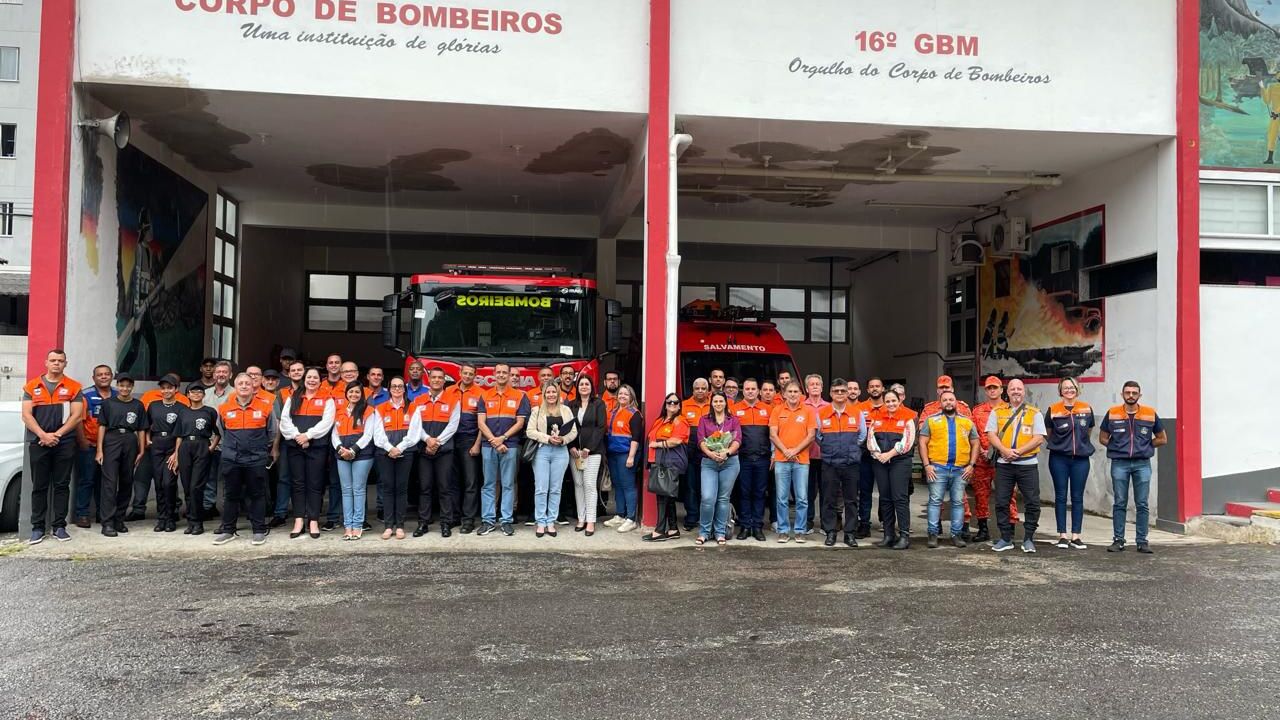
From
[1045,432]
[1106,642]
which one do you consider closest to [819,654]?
[1106,642]

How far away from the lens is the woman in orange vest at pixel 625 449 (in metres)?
9.77

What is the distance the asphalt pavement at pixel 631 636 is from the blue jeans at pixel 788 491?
3.14 ft

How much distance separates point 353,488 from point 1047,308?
1003 centimetres

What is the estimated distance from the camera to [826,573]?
25.4 ft

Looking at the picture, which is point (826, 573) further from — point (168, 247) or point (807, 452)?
point (168, 247)

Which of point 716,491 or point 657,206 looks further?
point 657,206

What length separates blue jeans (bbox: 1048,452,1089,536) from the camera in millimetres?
9359

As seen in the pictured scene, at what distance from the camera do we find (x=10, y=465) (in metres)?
9.63

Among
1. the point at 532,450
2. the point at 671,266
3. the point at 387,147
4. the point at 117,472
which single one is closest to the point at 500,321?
the point at 532,450

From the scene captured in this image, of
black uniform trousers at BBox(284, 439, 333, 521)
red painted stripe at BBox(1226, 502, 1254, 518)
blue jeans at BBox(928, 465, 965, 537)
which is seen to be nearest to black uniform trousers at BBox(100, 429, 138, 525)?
black uniform trousers at BBox(284, 439, 333, 521)

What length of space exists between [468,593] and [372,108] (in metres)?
5.99

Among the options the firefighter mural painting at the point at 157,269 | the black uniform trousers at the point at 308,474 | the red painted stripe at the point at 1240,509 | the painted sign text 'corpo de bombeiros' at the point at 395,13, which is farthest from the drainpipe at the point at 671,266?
the red painted stripe at the point at 1240,509

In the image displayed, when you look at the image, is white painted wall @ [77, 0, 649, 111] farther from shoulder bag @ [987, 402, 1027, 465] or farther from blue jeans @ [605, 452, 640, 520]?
shoulder bag @ [987, 402, 1027, 465]

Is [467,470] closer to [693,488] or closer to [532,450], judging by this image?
[532,450]
